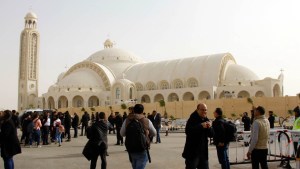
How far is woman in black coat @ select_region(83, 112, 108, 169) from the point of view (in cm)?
718

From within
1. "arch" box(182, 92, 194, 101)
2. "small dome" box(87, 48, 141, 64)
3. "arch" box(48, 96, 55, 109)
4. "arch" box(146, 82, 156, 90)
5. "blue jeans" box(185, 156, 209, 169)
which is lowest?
"blue jeans" box(185, 156, 209, 169)

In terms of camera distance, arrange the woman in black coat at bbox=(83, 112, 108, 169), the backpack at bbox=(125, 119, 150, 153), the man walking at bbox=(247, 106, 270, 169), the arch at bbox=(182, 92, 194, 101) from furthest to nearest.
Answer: the arch at bbox=(182, 92, 194, 101)
the woman in black coat at bbox=(83, 112, 108, 169)
the man walking at bbox=(247, 106, 270, 169)
the backpack at bbox=(125, 119, 150, 153)

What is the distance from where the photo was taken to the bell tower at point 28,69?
69250 millimetres

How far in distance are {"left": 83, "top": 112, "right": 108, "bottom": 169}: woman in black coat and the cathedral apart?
1738 inches

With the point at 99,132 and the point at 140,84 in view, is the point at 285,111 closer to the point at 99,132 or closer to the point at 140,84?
the point at 140,84

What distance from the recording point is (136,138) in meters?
5.73

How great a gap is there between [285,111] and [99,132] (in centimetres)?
3525

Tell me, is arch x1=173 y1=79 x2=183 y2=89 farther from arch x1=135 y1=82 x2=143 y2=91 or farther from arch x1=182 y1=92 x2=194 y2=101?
arch x1=135 y1=82 x2=143 y2=91

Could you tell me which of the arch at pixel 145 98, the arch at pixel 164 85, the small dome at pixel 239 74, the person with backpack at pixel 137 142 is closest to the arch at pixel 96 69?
the arch at pixel 145 98

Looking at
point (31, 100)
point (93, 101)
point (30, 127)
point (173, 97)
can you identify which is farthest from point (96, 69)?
point (30, 127)

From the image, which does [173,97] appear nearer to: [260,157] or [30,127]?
[30,127]

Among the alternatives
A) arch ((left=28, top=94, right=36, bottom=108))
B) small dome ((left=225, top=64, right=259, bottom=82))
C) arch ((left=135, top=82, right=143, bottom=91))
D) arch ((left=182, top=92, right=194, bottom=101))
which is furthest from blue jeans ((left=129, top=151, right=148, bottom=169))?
arch ((left=28, top=94, right=36, bottom=108))

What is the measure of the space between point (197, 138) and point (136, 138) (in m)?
1.01

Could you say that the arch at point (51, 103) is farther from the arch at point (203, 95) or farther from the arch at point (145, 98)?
the arch at point (203, 95)
